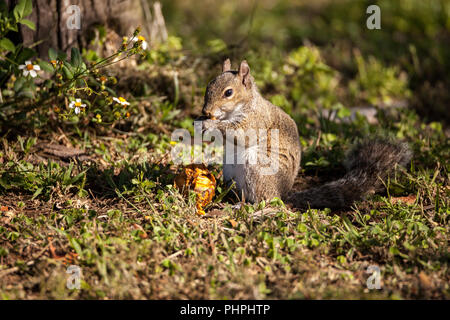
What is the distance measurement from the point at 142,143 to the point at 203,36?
252cm

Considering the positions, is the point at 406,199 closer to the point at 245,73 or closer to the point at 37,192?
the point at 245,73

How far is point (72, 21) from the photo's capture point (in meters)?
4.12

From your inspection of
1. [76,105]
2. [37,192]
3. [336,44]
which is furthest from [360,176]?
[336,44]

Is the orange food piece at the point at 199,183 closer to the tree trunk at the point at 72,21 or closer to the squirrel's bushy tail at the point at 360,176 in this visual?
the squirrel's bushy tail at the point at 360,176

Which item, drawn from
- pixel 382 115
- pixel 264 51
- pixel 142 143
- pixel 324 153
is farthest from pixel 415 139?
pixel 142 143

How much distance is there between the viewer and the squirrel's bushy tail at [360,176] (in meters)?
3.41

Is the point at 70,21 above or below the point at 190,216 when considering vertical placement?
above

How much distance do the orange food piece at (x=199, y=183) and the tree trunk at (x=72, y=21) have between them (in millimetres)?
1587

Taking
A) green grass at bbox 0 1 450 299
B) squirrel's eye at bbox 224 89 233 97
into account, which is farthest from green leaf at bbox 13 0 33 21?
squirrel's eye at bbox 224 89 233 97

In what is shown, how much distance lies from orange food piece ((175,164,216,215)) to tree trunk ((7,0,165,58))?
1.59 metres

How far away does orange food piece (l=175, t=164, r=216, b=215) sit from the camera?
324 centimetres

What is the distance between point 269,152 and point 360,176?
0.69 metres

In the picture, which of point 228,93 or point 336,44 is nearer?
point 228,93
